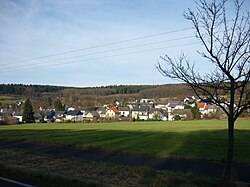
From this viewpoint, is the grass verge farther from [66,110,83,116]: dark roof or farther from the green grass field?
[66,110,83,116]: dark roof

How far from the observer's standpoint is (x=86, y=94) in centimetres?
14000

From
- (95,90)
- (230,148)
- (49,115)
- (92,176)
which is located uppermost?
(95,90)

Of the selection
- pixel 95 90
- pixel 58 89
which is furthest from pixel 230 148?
pixel 58 89

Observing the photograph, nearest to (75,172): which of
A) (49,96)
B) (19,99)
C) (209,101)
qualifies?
(209,101)

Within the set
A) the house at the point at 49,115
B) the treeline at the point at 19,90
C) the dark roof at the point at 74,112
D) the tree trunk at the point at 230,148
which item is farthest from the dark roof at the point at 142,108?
the tree trunk at the point at 230,148

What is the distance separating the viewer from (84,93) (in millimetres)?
140000

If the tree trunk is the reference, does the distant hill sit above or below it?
above

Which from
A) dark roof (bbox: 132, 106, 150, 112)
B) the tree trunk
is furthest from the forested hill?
the tree trunk

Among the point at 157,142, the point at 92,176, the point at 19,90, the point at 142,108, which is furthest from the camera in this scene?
the point at 142,108

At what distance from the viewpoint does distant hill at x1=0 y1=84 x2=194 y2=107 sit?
11956 cm

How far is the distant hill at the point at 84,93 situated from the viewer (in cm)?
11956

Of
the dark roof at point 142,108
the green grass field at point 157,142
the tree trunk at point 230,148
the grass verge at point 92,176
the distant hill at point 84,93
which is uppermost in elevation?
the distant hill at point 84,93

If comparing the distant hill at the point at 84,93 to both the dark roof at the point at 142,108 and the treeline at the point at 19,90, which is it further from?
the dark roof at the point at 142,108

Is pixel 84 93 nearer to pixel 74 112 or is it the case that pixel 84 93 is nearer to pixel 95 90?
pixel 95 90
